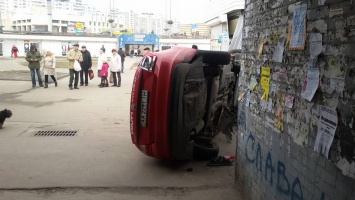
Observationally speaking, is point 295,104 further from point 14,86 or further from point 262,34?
point 14,86

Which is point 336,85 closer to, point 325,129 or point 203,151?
point 325,129

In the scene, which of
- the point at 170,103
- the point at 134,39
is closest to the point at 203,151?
the point at 170,103

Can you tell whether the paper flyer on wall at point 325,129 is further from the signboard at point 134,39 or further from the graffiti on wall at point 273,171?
the signboard at point 134,39

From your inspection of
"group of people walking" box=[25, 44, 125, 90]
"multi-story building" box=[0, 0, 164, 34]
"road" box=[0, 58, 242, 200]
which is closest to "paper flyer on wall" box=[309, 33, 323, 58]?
"road" box=[0, 58, 242, 200]

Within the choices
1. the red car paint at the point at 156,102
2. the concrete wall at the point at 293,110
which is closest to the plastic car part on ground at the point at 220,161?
the red car paint at the point at 156,102

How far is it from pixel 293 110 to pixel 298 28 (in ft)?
2.02

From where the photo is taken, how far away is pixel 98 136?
6.66 m

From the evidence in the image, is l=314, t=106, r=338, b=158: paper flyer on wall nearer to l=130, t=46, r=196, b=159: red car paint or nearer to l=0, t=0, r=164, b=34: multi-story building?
l=130, t=46, r=196, b=159: red car paint

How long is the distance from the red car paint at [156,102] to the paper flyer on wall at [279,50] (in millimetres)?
1603

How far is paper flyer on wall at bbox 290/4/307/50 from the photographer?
2461mm

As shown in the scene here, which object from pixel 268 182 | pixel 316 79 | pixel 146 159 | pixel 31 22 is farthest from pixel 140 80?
pixel 31 22

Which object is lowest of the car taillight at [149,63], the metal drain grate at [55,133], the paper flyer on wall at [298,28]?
the metal drain grate at [55,133]

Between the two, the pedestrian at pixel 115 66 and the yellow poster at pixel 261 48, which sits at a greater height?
the yellow poster at pixel 261 48

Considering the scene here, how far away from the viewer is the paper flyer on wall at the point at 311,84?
7.46 feet
